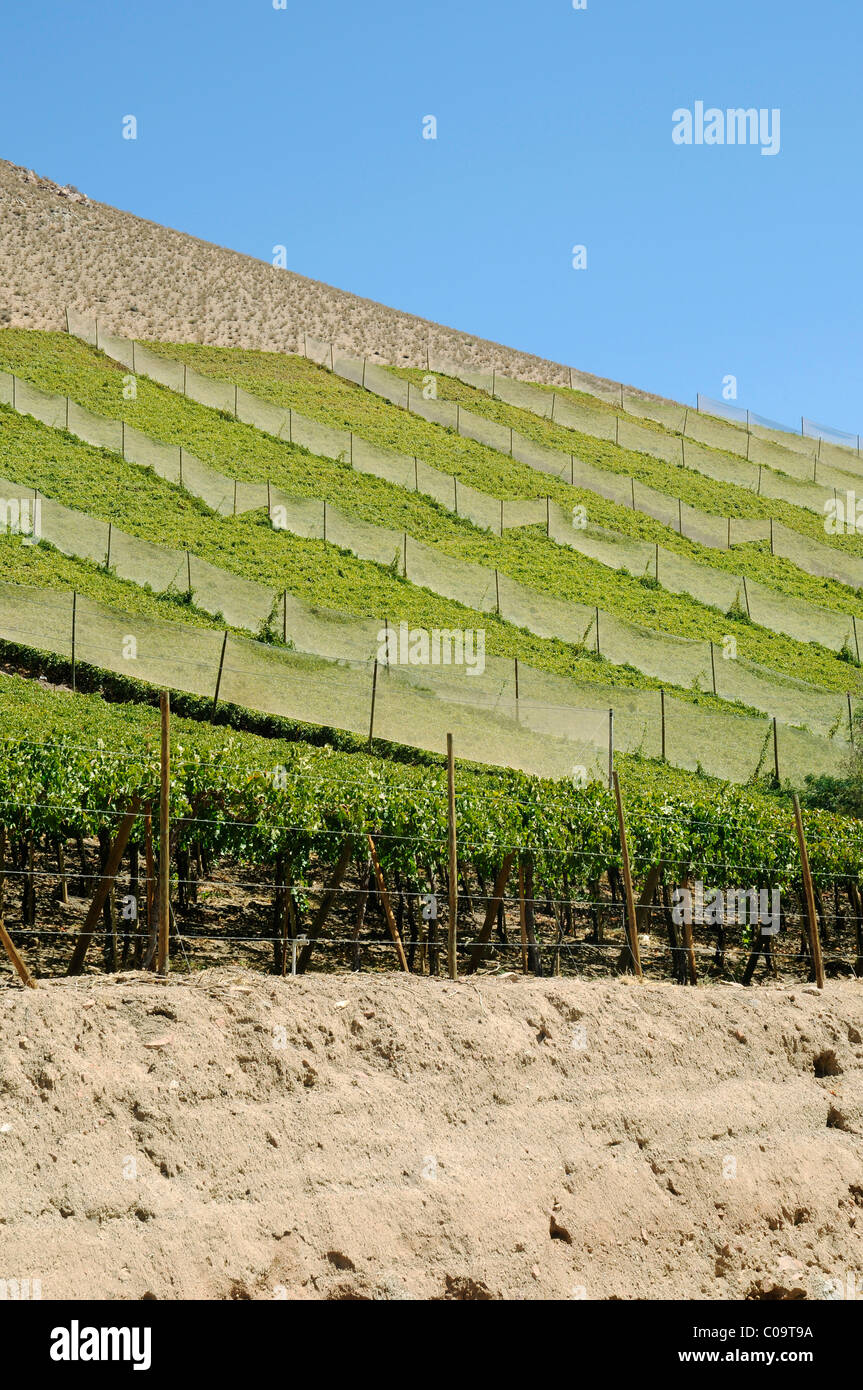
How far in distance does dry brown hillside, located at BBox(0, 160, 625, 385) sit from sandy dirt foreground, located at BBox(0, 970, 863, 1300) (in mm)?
53728

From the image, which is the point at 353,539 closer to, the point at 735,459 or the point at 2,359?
the point at 2,359

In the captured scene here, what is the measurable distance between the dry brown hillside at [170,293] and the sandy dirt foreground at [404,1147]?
53728mm

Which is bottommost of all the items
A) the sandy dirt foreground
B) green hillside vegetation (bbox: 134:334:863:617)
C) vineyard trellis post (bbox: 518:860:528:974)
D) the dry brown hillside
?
the sandy dirt foreground

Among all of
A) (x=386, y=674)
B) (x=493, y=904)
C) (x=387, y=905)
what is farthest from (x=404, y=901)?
(x=386, y=674)

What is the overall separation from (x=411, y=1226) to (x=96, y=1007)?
8.15 feet

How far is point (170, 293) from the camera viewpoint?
220ft

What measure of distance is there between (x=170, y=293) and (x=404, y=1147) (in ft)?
219

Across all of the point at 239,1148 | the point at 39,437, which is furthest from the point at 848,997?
the point at 39,437

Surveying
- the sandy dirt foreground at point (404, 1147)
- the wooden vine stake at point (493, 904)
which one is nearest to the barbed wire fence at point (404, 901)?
the wooden vine stake at point (493, 904)

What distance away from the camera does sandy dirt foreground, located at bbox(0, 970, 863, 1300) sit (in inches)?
257

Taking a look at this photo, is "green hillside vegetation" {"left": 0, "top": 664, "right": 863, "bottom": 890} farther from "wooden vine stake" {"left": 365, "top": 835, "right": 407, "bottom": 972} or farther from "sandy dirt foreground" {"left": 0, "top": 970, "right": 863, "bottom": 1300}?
"sandy dirt foreground" {"left": 0, "top": 970, "right": 863, "bottom": 1300}

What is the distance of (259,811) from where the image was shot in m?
11.5

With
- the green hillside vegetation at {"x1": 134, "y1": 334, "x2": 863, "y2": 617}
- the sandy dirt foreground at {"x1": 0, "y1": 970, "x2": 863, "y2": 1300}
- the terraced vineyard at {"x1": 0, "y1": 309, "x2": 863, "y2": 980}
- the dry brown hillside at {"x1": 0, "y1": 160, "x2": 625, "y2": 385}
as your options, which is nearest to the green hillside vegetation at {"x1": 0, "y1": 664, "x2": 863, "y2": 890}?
the terraced vineyard at {"x1": 0, "y1": 309, "x2": 863, "y2": 980}

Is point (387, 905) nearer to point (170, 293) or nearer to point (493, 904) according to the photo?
point (493, 904)
